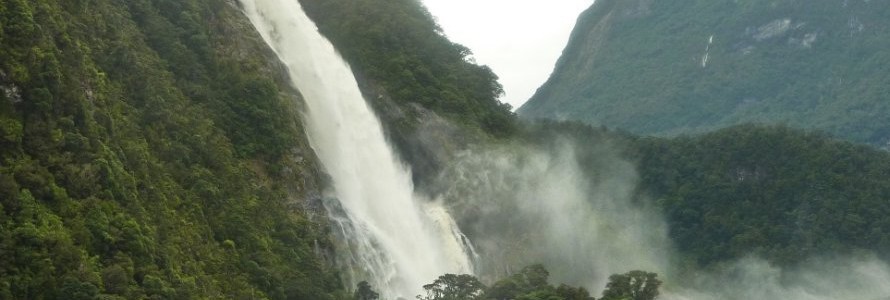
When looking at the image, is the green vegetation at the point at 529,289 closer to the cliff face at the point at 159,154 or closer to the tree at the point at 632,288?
the tree at the point at 632,288

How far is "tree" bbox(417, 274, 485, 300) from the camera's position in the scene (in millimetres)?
55219

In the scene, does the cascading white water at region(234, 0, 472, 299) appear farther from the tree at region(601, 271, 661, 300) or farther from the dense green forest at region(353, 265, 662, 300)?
the tree at region(601, 271, 661, 300)

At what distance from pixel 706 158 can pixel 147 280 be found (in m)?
53.2

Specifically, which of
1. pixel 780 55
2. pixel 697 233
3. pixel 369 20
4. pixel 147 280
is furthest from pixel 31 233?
pixel 780 55

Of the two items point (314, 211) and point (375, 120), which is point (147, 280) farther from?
point (375, 120)

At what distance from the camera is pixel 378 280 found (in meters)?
57.3

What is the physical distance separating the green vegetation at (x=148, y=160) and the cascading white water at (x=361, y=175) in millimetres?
2648

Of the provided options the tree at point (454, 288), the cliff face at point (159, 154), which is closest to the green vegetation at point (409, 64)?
the cliff face at point (159, 154)

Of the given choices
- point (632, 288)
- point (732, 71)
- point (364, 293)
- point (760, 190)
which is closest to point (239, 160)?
point (364, 293)

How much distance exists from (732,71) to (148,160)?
125 meters

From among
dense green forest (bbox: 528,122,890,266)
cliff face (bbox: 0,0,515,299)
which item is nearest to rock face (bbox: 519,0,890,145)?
dense green forest (bbox: 528,122,890,266)

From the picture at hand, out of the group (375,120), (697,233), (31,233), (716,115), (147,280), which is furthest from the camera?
(716,115)

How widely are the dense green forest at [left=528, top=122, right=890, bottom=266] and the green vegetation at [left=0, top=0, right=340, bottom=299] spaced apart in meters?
25.5

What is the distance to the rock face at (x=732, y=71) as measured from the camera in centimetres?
15050
